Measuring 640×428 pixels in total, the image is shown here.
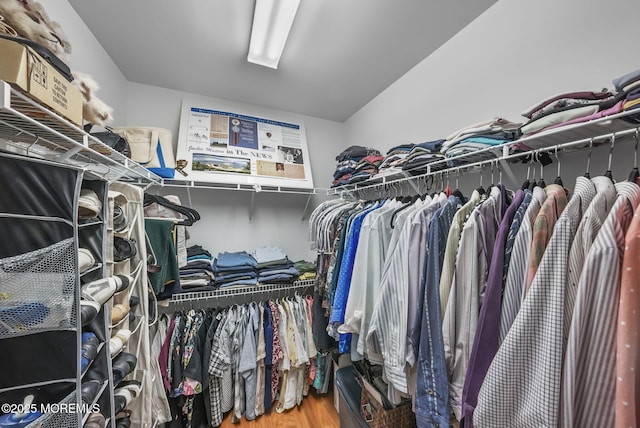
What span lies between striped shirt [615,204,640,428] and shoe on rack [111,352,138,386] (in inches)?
49.6

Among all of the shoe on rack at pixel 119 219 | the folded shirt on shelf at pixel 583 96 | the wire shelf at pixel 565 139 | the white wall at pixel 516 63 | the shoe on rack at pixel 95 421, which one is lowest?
the shoe on rack at pixel 95 421

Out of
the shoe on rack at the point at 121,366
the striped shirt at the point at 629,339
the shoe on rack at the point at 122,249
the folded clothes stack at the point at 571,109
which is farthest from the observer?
the shoe on rack at the point at 122,249

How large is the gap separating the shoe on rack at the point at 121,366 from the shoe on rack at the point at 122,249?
35cm

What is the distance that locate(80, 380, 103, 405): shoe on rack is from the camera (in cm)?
56

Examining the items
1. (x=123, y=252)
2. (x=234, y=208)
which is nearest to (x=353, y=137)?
(x=234, y=208)

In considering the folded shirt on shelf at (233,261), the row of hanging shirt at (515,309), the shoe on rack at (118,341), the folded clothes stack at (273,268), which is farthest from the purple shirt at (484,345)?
the folded shirt on shelf at (233,261)

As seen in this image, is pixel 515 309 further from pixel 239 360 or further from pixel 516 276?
pixel 239 360

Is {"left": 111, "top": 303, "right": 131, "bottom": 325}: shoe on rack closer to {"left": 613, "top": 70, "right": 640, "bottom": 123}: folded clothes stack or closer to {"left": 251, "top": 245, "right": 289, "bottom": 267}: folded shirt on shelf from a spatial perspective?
{"left": 251, "top": 245, "right": 289, "bottom": 267}: folded shirt on shelf

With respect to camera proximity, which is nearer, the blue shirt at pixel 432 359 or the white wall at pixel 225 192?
the blue shirt at pixel 432 359

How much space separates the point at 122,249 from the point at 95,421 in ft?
1.71

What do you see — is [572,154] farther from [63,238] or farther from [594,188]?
[63,238]

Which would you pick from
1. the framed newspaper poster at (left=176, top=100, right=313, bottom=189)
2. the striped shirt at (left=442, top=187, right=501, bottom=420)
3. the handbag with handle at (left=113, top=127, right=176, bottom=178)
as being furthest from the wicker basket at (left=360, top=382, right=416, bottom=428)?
the handbag with handle at (left=113, top=127, right=176, bottom=178)

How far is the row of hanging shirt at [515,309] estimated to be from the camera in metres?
0.47

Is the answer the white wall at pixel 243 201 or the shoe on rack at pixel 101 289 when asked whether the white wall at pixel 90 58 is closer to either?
the white wall at pixel 243 201
